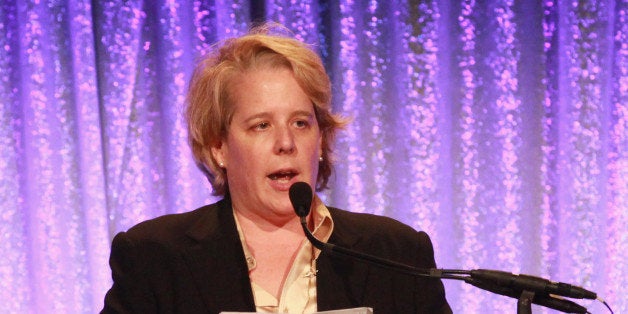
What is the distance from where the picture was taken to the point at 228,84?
189 centimetres

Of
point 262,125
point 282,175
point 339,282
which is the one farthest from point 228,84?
point 339,282

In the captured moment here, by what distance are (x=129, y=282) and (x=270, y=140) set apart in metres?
0.44

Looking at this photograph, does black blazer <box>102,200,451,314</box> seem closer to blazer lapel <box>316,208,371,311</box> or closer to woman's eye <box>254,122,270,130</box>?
blazer lapel <box>316,208,371,311</box>

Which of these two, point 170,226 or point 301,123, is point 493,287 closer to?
point 301,123

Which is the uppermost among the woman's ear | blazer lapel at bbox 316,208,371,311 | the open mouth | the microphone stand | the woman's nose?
the woman's nose

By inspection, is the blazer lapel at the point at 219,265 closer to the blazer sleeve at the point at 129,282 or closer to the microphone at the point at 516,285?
the blazer sleeve at the point at 129,282

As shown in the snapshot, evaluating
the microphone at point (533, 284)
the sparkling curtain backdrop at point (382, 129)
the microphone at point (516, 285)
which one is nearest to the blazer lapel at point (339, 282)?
the microphone at point (516, 285)

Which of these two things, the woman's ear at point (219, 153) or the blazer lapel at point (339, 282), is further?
the woman's ear at point (219, 153)

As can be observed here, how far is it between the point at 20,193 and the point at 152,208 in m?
0.42

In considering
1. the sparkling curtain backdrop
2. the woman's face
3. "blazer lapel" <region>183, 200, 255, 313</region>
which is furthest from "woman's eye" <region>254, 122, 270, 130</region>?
the sparkling curtain backdrop

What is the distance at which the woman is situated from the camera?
1769 millimetres

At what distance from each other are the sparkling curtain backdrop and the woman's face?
2.83 ft

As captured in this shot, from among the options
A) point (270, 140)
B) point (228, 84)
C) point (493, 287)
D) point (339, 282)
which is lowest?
point (339, 282)

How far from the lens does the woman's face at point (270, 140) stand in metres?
1.77
